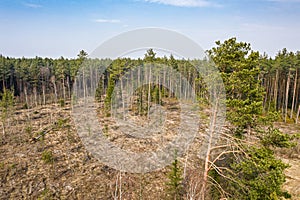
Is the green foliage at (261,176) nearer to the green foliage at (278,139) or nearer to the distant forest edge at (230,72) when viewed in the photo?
the green foliage at (278,139)

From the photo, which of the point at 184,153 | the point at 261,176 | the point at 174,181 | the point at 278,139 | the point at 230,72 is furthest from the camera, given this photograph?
the point at 184,153

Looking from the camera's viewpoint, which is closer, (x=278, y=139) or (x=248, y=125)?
(x=278, y=139)

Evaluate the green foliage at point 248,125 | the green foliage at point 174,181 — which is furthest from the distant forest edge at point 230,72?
the green foliage at point 174,181

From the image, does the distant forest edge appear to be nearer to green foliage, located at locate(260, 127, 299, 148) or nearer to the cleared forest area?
the cleared forest area

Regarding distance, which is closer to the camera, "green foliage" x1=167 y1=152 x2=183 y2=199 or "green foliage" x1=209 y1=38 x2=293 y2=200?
"green foliage" x1=209 y1=38 x2=293 y2=200

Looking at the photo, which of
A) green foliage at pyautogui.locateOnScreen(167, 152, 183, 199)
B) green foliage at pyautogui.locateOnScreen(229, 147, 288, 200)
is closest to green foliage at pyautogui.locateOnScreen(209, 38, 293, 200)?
green foliage at pyautogui.locateOnScreen(229, 147, 288, 200)

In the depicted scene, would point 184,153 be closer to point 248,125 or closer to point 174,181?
point 174,181

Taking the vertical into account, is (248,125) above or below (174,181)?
above

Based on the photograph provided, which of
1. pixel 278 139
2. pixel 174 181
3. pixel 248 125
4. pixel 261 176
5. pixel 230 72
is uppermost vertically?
pixel 230 72

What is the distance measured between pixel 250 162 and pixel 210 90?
8.09ft

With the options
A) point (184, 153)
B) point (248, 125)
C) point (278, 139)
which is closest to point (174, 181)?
point (248, 125)

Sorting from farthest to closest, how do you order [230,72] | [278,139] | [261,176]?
[230,72] → [278,139] → [261,176]

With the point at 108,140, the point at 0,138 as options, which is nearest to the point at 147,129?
the point at 108,140

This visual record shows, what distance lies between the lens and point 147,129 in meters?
23.6
